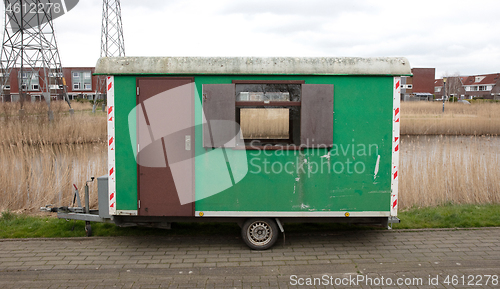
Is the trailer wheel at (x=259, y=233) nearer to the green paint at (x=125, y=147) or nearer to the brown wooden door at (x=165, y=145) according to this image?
the brown wooden door at (x=165, y=145)

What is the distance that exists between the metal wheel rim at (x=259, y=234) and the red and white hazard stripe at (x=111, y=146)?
2.00 meters

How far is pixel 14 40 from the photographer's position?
85.8ft

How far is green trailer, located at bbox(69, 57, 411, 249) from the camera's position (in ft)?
17.8

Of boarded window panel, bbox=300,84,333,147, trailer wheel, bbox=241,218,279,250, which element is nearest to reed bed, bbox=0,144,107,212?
trailer wheel, bbox=241,218,279,250

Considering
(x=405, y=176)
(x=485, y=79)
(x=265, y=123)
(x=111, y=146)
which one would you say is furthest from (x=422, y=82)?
(x=111, y=146)

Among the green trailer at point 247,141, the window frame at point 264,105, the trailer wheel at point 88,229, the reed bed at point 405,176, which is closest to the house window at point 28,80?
the reed bed at point 405,176

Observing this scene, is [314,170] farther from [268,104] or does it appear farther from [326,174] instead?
[268,104]

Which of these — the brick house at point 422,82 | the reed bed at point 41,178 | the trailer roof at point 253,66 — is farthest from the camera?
the brick house at point 422,82

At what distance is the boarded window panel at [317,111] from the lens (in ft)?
17.8

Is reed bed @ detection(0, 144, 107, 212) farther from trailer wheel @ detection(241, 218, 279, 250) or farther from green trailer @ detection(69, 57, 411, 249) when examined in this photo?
trailer wheel @ detection(241, 218, 279, 250)

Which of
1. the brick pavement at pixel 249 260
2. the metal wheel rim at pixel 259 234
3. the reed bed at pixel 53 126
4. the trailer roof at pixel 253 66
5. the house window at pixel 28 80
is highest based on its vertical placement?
the house window at pixel 28 80

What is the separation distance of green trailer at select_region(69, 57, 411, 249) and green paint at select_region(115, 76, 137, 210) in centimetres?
1

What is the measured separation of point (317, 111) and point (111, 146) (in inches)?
116

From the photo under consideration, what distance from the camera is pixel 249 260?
5352mm
